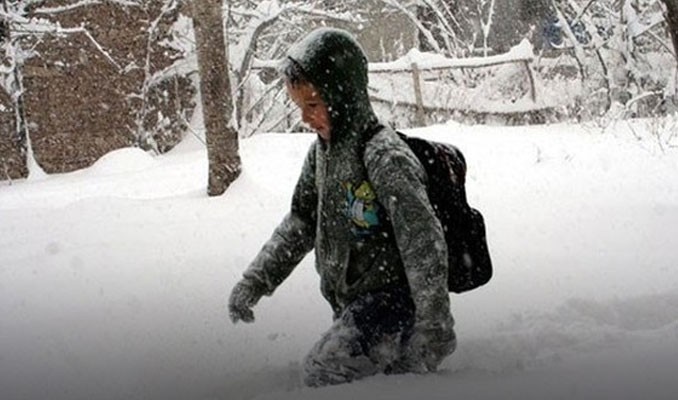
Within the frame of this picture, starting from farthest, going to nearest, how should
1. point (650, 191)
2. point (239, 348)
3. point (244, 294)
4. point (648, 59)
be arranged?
point (648, 59), point (650, 191), point (239, 348), point (244, 294)

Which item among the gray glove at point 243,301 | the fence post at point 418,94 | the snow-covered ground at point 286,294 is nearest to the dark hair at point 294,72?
the gray glove at point 243,301

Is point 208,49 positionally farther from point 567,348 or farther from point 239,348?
point 567,348

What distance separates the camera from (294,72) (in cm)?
249

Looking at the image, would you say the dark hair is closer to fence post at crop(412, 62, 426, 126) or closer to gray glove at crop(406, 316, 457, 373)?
gray glove at crop(406, 316, 457, 373)

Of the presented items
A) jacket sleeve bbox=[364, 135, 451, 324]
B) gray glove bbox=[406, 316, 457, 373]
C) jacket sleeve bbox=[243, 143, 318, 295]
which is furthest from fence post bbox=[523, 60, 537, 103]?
gray glove bbox=[406, 316, 457, 373]

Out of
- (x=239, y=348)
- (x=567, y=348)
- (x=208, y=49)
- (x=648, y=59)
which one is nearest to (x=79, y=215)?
(x=208, y=49)

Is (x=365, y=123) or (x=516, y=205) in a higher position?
(x=365, y=123)

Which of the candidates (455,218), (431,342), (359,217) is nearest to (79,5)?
(359,217)

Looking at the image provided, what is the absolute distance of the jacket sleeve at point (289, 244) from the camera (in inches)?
113

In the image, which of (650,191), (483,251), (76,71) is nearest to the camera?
(483,251)

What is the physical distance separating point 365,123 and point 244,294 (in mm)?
754

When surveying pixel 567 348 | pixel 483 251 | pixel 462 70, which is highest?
pixel 483 251

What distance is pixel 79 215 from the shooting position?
256 inches

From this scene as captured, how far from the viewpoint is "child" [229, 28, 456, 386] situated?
7.72 ft
